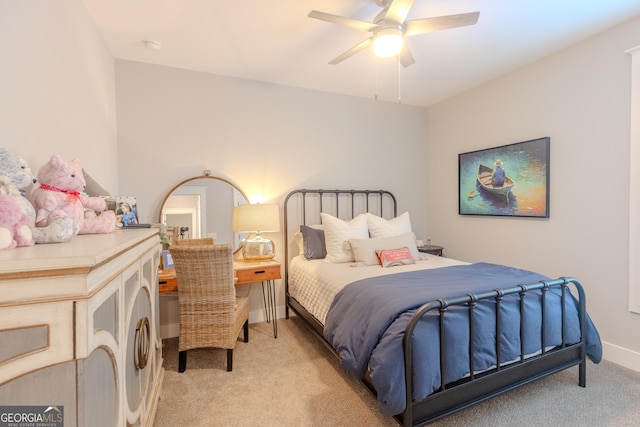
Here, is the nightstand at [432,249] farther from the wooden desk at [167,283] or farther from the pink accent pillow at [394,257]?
the wooden desk at [167,283]

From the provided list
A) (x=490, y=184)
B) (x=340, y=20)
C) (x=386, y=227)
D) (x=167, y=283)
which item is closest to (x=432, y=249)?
(x=386, y=227)

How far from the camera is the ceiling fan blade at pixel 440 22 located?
1.73 metres

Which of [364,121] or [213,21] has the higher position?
[213,21]

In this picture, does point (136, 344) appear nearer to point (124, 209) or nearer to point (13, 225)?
point (13, 225)

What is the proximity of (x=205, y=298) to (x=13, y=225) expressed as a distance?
1.54 meters

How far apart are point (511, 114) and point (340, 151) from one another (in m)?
1.88

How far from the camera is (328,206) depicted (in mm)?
3758

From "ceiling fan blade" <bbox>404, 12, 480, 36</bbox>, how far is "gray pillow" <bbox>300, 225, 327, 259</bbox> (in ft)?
6.49

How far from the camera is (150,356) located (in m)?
1.65

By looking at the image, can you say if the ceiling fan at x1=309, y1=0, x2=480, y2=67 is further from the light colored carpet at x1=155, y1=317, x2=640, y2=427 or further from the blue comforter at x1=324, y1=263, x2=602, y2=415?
the light colored carpet at x1=155, y1=317, x2=640, y2=427

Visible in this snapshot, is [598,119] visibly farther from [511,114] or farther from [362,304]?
[362,304]

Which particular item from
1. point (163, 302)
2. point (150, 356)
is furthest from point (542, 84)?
point (163, 302)

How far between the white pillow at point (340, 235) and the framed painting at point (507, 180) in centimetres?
145

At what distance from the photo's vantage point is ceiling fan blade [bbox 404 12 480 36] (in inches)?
68.1
